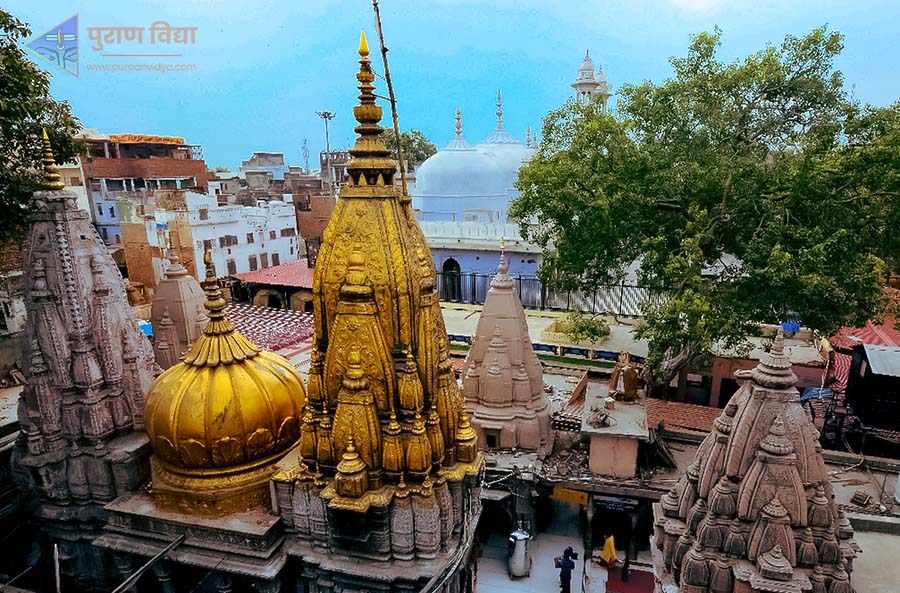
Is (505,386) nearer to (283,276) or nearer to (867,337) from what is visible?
(867,337)

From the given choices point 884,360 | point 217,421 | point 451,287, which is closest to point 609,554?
point 884,360

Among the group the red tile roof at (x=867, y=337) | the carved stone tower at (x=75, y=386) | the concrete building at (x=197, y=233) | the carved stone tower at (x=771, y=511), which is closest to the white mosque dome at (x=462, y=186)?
the concrete building at (x=197, y=233)

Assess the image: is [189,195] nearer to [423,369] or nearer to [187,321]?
[187,321]

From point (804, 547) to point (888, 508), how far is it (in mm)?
6938

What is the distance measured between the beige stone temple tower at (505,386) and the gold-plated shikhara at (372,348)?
5544mm

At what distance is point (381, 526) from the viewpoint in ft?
28.1

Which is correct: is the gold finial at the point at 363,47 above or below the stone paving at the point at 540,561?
above

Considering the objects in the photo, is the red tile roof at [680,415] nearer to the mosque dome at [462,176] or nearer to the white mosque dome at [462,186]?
the white mosque dome at [462,186]

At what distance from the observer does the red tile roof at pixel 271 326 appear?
78.3 feet

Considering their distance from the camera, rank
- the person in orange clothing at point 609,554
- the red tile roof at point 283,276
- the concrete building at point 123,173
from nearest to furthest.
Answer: the person in orange clothing at point 609,554
the red tile roof at point 283,276
the concrete building at point 123,173

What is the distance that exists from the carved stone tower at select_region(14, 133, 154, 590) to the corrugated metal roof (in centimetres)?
1804

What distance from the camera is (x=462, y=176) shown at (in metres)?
35.8

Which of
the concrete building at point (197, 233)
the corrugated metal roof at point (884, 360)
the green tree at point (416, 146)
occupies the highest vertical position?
the green tree at point (416, 146)

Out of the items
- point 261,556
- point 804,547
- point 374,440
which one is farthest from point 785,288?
point 261,556
